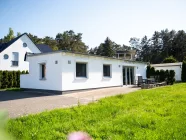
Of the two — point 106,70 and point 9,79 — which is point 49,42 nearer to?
point 9,79

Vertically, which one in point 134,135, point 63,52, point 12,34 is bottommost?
point 134,135

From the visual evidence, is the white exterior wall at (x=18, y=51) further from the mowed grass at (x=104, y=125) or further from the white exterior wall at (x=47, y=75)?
the mowed grass at (x=104, y=125)

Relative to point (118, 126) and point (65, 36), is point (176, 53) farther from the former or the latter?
point (118, 126)

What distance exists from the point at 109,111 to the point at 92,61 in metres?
10.2

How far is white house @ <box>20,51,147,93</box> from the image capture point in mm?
14438

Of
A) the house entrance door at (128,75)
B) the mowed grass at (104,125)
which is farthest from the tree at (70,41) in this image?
the mowed grass at (104,125)

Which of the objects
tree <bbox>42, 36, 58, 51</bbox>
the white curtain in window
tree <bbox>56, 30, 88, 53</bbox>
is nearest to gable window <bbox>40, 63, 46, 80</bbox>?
the white curtain in window

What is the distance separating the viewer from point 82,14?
1232 centimetres

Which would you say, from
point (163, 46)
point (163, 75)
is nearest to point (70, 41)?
point (163, 46)

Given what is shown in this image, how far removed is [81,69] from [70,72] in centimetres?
153

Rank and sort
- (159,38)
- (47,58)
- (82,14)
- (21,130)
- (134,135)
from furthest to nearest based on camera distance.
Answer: (159,38), (47,58), (82,14), (21,130), (134,135)

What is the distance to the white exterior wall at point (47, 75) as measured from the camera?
14.4 meters

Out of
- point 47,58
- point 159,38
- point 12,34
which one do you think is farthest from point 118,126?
point 159,38

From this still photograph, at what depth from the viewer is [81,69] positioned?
52.7 feet
